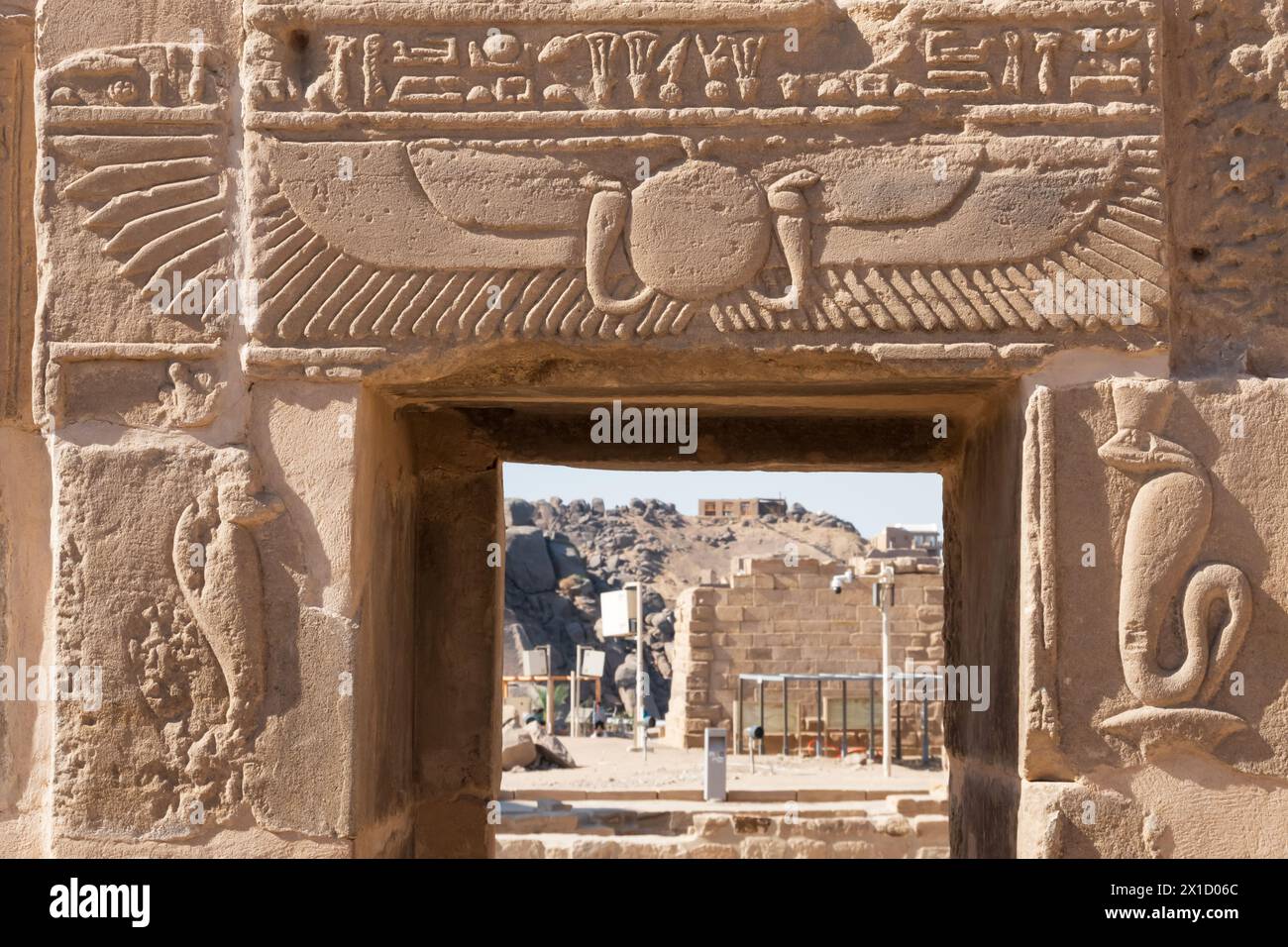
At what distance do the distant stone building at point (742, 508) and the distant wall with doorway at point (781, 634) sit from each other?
97.8 feet

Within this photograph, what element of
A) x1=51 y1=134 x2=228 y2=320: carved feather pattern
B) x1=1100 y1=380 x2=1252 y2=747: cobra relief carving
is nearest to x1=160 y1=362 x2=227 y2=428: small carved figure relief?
x1=51 y1=134 x2=228 y2=320: carved feather pattern

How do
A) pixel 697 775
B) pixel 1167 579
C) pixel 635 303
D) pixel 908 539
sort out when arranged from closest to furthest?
1. pixel 1167 579
2. pixel 635 303
3. pixel 697 775
4. pixel 908 539

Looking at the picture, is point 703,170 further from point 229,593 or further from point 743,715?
point 743,715

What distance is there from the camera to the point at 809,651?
17.3m

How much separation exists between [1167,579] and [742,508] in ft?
147

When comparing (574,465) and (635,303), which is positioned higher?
(635,303)

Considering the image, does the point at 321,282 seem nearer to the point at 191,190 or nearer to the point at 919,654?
the point at 191,190

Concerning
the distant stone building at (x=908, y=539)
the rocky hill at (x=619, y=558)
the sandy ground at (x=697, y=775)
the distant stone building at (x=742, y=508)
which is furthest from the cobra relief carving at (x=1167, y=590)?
the distant stone building at (x=742, y=508)

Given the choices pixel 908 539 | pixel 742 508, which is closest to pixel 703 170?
pixel 908 539

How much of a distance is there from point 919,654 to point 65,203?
46.3ft

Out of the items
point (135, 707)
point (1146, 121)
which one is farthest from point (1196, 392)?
point (135, 707)

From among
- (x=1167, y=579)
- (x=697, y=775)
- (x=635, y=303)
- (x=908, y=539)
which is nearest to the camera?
(x=1167, y=579)

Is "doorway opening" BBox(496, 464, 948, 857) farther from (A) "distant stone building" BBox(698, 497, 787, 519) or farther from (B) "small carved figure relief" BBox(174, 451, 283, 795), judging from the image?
(A) "distant stone building" BBox(698, 497, 787, 519)

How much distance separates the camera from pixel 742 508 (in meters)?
48.2
